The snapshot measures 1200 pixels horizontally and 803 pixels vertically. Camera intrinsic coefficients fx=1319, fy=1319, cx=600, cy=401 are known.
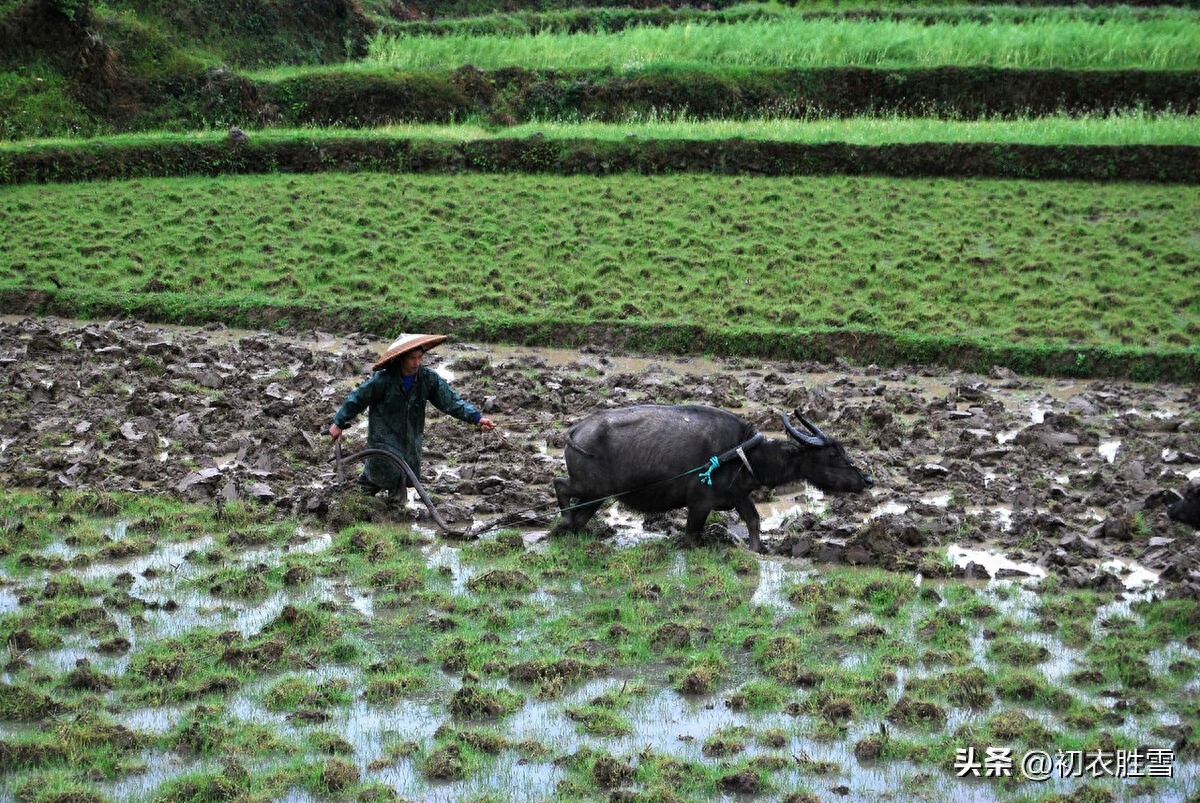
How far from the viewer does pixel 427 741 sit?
21.3ft

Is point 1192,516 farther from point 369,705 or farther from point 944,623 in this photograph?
point 369,705

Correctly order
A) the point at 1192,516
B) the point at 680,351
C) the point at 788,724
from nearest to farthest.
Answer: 1. the point at 788,724
2. the point at 1192,516
3. the point at 680,351

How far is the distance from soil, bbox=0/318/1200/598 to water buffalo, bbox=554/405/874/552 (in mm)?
356

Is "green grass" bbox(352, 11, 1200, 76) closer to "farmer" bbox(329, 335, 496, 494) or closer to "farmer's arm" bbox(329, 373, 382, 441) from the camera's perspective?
"farmer" bbox(329, 335, 496, 494)

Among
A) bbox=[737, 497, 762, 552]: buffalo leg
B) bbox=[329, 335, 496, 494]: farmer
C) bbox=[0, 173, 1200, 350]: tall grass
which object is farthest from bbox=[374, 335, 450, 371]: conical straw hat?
bbox=[0, 173, 1200, 350]: tall grass

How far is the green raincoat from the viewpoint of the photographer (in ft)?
32.2

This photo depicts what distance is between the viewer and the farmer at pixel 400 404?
978 cm

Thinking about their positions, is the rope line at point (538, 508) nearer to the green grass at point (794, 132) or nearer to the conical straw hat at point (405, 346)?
the conical straw hat at point (405, 346)

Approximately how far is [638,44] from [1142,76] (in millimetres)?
9927

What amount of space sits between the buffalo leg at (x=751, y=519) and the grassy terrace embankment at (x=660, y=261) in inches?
261

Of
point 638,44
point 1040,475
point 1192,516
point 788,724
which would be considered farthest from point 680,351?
point 638,44

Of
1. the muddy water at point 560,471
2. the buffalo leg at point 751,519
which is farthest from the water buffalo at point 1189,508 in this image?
the buffalo leg at point 751,519

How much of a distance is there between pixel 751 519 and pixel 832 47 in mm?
19363

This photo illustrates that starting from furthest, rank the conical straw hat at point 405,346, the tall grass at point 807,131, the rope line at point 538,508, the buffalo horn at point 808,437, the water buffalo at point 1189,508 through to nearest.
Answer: the tall grass at point 807,131, the conical straw hat at point 405,346, the buffalo horn at point 808,437, the rope line at point 538,508, the water buffalo at point 1189,508
